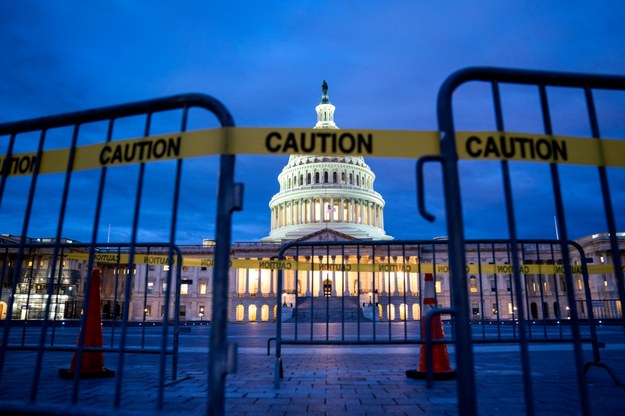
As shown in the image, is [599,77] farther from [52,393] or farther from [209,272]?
[209,272]

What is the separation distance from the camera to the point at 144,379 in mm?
6824

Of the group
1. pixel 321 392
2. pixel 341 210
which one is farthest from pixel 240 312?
pixel 321 392

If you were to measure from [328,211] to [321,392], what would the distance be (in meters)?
84.0

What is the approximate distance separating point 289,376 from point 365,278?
69548mm

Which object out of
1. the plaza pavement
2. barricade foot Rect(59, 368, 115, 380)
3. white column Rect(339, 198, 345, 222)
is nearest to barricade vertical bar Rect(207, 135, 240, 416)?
the plaza pavement

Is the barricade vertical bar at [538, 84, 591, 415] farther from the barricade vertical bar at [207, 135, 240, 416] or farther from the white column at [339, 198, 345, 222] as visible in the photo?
the white column at [339, 198, 345, 222]

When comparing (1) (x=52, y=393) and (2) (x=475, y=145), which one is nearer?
(2) (x=475, y=145)

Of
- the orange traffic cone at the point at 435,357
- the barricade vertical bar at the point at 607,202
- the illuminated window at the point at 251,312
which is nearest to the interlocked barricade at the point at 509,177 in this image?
the barricade vertical bar at the point at 607,202

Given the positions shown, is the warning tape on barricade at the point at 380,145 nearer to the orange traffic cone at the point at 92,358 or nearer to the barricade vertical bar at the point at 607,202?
the barricade vertical bar at the point at 607,202

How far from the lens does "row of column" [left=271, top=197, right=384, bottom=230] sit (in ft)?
294

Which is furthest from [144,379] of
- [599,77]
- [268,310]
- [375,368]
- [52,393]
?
[268,310]

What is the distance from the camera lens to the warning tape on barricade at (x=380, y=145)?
11.0ft

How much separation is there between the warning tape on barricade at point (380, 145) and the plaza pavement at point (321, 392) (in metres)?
1.96

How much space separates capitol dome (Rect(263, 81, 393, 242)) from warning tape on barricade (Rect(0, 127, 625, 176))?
81.9m
